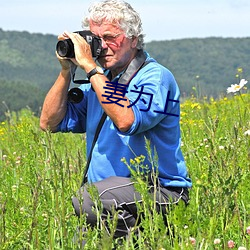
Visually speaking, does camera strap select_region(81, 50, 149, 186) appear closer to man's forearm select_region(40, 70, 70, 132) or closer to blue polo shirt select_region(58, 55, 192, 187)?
blue polo shirt select_region(58, 55, 192, 187)

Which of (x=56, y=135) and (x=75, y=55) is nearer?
(x=75, y=55)

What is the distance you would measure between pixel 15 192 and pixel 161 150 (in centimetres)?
116

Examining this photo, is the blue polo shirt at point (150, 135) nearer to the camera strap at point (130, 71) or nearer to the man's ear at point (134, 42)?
the camera strap at point (130, 71)

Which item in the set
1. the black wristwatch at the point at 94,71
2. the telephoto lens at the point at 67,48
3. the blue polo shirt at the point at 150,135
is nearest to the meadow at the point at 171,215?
the blue polo shirt at the point at 150,135

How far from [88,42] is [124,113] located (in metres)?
0.46

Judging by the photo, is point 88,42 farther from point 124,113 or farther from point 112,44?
point 124,113

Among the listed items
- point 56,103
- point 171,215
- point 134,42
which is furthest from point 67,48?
point 171,215

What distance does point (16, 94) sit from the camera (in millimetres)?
129250

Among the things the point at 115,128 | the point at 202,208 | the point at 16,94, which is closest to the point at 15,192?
the point at 115,128

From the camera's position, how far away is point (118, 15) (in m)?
3.51

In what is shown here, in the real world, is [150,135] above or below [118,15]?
below

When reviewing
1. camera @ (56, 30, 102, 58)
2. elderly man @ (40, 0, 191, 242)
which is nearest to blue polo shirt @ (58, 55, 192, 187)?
elderly man @ (40, 0, 191, 242)

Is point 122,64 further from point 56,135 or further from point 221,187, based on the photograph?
point 56,135

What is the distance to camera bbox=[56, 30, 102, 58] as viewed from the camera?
342cm
